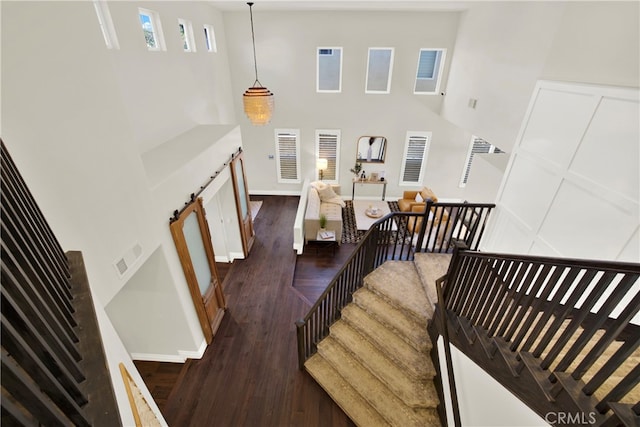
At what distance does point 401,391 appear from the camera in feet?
9.87

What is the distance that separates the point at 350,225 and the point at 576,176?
556 centimetres

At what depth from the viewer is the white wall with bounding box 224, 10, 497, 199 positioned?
7.09m

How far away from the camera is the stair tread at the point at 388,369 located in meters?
2.96

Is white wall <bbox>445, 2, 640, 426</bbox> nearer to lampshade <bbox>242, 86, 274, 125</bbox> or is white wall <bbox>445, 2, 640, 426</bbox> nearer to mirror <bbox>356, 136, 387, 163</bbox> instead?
lampshade <bbox>242, 86, 274, 125</bbox>

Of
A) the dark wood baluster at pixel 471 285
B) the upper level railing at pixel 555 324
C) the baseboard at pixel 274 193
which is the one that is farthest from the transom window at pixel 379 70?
the dark wood baluster at pixel 471 285

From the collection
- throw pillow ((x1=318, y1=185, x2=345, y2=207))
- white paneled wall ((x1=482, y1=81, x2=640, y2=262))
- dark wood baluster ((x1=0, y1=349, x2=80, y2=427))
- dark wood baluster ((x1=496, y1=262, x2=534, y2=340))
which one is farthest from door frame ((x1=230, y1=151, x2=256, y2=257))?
dark wood baluster ((x1=0, y1=349, x2=80, y2=427))

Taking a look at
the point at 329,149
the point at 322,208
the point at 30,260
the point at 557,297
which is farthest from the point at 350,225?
the point at 30,260

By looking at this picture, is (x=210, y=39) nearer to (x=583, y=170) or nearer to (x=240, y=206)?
(x=240, y=206)

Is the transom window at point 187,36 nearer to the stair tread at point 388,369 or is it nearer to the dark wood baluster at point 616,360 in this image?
the stair tread at point 388,369

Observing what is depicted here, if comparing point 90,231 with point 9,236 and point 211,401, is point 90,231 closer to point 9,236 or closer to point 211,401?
point 9,236

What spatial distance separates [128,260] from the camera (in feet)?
8.54

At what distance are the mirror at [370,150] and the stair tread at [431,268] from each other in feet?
16.9

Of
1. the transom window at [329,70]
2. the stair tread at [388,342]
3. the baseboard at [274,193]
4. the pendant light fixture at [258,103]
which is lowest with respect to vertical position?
the baseboard at [274,193]

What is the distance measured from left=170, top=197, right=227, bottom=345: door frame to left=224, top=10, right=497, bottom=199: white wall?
5.14 m
